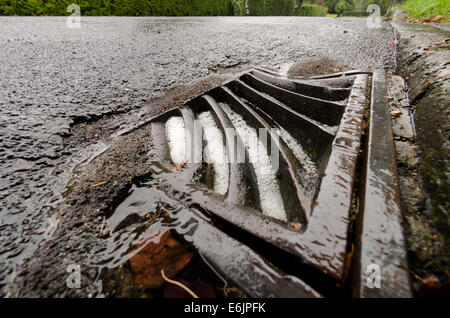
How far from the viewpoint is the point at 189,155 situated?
131cm

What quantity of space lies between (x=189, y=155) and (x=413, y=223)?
3.61ft

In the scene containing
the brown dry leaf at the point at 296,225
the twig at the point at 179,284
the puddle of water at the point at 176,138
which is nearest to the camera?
the twig at the point at 179,284

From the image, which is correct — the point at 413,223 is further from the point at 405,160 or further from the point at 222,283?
the point at 222,283

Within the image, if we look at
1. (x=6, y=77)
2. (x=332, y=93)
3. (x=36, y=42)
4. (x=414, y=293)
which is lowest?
(x=414, y=293)

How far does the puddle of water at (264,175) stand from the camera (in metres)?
1.00

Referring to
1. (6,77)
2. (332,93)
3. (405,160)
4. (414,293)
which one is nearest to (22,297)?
(414,293)

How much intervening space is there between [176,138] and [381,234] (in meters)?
1.29

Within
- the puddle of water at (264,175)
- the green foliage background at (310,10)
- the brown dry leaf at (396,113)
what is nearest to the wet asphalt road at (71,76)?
the puddle of water at (264,175)

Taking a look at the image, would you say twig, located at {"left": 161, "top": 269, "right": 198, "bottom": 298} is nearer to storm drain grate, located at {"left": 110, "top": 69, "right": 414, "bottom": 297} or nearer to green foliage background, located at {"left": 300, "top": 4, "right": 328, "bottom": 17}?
storm drain grate, located at {"left": 110, "top": 69, "right": 414, "bottom": 297}

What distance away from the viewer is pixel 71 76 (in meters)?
2.34

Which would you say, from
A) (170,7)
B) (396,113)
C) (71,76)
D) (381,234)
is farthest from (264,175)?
(170,7)

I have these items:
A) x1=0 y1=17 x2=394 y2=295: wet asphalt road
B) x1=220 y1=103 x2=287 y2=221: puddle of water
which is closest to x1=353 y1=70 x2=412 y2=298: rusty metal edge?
x1=220 y1=103 x2=287 y2=221: puddle of water

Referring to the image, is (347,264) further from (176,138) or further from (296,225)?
(176,138)

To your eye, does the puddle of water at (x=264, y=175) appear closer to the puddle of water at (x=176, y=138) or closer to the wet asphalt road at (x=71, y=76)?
the puddle of water at (x=176, y=138)
